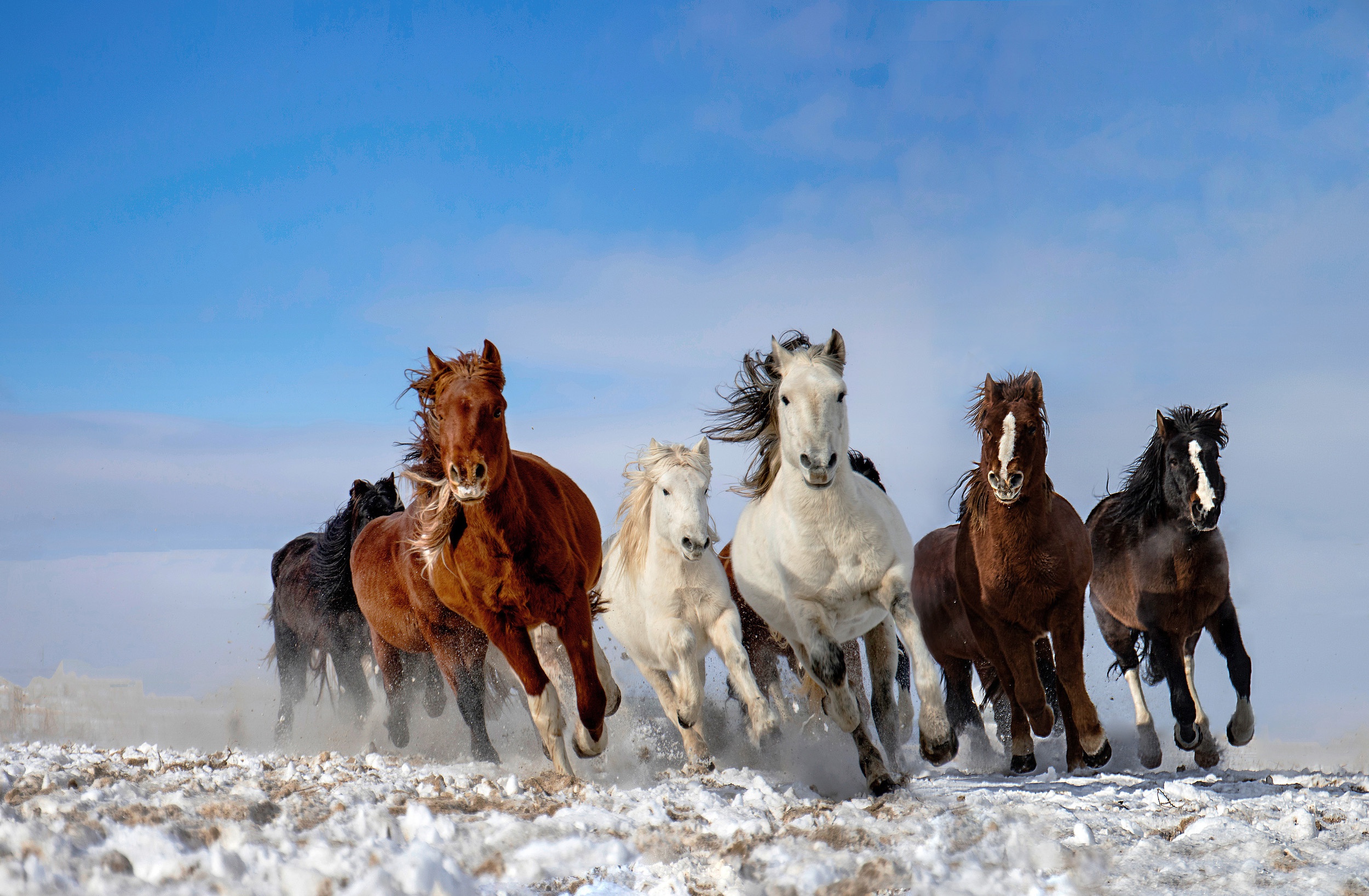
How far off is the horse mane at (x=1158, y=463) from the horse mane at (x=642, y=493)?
3196 millimetres

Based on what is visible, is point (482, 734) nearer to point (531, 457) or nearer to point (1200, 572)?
point (531, 457)

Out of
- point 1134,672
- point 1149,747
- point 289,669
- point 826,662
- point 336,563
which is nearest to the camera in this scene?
point 826,662

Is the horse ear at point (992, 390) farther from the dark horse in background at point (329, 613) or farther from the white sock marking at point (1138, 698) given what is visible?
the dark horse in background at point (329, 613)

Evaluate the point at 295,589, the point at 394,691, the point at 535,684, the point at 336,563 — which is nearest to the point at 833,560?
the point at 535,684

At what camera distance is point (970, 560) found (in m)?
6.75

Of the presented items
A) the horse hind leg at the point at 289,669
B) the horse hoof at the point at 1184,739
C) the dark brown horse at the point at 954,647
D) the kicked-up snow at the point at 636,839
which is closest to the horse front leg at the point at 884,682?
the kicked-up snow at the point at 636,839

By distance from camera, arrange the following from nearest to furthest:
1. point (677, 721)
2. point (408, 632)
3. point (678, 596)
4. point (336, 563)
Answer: point (678, 596) → point (677, 721) → point (408, 632) → point (336, 563)

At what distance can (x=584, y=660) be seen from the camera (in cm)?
530

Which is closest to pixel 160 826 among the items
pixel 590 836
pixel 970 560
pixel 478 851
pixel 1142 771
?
pixel 478 851

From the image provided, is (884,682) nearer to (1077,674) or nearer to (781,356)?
(1077,674)

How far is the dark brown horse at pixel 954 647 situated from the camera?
7.73 metres

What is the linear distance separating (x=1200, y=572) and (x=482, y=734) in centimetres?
504

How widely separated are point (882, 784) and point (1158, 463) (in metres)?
3.58

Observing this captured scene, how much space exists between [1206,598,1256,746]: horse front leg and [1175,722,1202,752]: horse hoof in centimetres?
26
